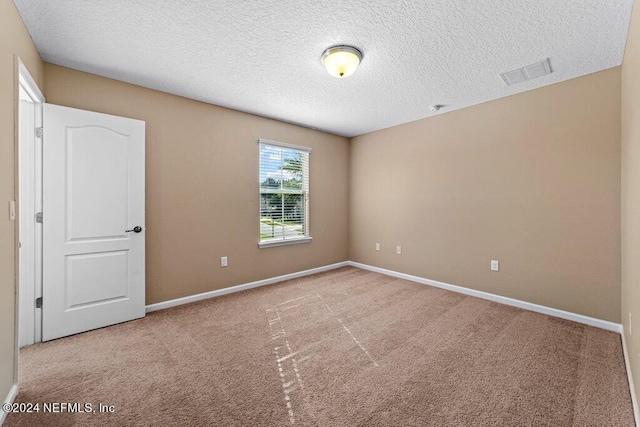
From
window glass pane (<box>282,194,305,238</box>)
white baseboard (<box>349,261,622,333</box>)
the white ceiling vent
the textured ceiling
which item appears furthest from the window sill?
the white ceiling vent

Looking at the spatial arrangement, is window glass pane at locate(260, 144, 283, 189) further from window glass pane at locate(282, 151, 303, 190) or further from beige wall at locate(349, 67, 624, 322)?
beige wall at locate(349, 67, 624, 322)

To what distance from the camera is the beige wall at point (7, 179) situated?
156 cm

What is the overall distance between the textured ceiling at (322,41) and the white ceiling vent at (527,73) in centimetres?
7

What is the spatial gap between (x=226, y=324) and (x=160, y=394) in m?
0.99

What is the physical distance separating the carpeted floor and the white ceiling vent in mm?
2472

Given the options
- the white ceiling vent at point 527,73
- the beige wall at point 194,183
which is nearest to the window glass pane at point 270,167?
the beige wall at point 194,183

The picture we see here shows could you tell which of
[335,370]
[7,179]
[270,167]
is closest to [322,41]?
[270,167]

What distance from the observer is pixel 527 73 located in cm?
264

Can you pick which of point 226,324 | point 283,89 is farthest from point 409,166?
point 226,324

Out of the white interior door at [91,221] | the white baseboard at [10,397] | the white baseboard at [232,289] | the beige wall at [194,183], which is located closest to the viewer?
the white baseboard at [10,397]

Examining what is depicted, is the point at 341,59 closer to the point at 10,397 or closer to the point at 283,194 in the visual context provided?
the point at 283,194

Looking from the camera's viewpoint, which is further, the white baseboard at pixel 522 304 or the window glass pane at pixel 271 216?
the window glass pane at pixel 271 216

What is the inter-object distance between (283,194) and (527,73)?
3248mm

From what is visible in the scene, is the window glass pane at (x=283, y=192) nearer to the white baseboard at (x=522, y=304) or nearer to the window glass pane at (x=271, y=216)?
the window glass pane at (x=271, y=216)
